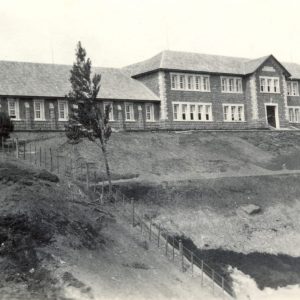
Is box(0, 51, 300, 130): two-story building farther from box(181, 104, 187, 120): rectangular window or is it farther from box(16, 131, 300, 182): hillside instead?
box(16, 131, 300, 182): hillside

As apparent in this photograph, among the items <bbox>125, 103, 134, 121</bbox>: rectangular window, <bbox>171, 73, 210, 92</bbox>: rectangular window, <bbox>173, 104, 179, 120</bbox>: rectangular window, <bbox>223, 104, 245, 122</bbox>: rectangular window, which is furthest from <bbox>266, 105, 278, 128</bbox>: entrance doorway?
<bbox>125, 103, 134, 121</bbox>: rectangular window

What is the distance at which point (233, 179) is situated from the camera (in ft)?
130

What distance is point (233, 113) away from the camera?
61625 mm

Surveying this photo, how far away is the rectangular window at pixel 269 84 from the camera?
6269cm

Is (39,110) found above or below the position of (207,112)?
above

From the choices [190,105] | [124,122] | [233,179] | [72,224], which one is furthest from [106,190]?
[190,105]

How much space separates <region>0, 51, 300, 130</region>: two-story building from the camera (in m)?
50.0

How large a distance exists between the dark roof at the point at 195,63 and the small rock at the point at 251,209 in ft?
80.2

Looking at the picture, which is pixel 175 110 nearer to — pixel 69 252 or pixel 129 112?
pixel 129 112

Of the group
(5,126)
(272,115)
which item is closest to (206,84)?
(272,115)

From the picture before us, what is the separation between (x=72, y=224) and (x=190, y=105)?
3355 cm

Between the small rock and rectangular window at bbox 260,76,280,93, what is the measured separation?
29084 mm

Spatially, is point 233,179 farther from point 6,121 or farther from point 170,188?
point 6,121

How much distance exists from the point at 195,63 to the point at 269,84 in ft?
30.1
